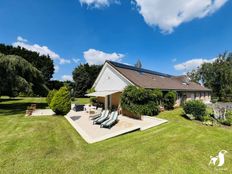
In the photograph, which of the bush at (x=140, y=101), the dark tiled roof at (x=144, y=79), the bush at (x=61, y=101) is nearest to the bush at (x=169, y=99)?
the dark tiled roof at (x=144, y=79)

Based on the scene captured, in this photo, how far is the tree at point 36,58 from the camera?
4822 cm

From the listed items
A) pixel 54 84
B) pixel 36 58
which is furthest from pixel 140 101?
pixel 36 58

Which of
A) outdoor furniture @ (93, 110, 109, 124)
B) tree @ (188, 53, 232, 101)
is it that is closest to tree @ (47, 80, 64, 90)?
outdoor furniture @ (93, 110, 109, 124)

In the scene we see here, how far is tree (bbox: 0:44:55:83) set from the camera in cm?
4822

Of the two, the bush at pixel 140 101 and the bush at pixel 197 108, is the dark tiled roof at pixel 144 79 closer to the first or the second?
the bush at pixel 140 101

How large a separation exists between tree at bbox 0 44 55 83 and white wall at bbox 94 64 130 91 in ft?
95.4

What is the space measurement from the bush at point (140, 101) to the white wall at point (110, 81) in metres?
3.37

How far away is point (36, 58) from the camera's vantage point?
5600cm

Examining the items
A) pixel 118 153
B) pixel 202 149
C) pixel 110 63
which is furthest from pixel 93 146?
pixel 110 63

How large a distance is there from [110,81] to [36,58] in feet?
145

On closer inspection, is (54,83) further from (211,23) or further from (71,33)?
(211,23)

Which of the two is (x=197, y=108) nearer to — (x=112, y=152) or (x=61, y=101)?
(x=112, y=152)

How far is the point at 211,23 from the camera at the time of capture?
2025cm

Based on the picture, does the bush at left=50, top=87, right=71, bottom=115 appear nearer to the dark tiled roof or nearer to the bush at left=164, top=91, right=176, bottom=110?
the dark tiled roof
